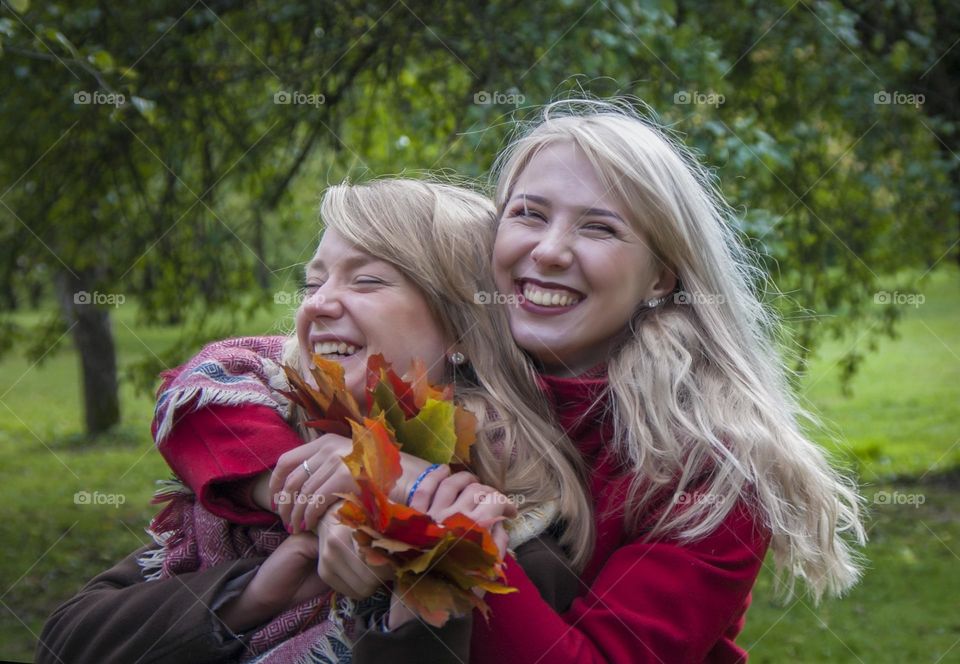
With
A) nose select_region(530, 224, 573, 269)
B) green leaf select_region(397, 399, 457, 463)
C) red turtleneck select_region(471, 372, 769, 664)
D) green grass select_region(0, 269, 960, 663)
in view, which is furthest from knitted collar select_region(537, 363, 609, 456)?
green grass select_region(0, 269, 960, 663)

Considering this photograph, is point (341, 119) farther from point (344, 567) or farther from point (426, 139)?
point (344, 567)

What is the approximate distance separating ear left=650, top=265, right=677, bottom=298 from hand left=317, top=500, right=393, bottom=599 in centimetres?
80

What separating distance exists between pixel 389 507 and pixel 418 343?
557 mm

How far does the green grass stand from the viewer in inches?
246

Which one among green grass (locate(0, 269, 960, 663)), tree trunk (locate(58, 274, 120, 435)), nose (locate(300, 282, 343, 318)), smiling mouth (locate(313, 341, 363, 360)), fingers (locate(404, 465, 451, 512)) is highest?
nose (locate(300, 282, 343, 318))

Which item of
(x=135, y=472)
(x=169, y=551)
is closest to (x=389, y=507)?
(x=169, y=551)

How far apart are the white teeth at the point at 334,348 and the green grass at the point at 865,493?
1.41m

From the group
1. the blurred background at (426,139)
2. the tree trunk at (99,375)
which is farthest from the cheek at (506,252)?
the tree trunk at (99,375)

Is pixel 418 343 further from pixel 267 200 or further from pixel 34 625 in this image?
pixel 34 625

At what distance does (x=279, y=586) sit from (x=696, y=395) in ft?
2.65

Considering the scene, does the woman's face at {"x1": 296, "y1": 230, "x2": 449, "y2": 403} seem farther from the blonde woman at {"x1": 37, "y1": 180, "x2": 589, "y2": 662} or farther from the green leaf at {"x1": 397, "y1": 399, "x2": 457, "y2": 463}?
the green leaf at {"x1": 397, "y1": 399, "x2": 457, "y2": 463}

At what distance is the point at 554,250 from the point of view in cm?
208

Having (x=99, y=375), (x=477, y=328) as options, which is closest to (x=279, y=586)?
(x=477, y=328)

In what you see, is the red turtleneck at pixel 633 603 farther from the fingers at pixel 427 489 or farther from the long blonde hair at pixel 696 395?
the fingers at pixel 427 489
